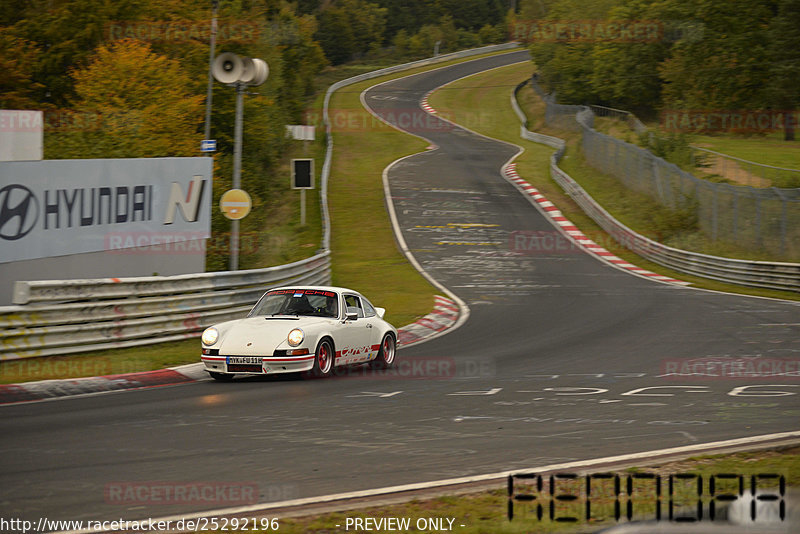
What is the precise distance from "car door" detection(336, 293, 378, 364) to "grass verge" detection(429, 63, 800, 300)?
1502cm

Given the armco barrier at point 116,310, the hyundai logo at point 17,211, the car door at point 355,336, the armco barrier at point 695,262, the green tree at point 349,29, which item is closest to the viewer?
the armco barrier at point 116,310

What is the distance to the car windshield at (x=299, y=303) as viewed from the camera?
13.9 m

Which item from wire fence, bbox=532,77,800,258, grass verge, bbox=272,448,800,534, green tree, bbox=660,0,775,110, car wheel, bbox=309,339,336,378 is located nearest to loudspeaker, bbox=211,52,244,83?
car wheel, bbox=309,339,336,378

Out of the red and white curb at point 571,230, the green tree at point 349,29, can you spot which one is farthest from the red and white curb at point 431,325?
the green tree at point 349,29

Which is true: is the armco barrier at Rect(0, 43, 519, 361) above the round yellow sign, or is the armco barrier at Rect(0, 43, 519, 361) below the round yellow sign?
below

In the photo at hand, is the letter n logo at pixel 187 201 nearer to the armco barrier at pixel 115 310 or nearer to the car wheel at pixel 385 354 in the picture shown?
the armco barrier at pixel 115 310

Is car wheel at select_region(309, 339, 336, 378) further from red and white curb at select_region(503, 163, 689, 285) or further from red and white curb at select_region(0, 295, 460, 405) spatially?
red and white curb at select_region(503, 163, 689, 285)

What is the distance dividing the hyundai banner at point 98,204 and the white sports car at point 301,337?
397 cm

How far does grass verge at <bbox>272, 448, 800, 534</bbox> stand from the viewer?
577cm

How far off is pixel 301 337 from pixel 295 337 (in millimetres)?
81

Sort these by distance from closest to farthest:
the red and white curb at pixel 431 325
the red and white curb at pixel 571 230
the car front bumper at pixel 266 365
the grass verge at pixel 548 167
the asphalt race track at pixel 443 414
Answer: the asphalt race track at pixel 443 414 < the car front bumper at pixel 266 365 < the red and white curb at pixel 431 325 < the red and white curb at pixel 571 230 < the grass verge at pixel 548 167

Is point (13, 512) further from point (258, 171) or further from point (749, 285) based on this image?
point (258, 171)

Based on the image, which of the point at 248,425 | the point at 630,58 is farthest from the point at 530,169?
the point at 248,425

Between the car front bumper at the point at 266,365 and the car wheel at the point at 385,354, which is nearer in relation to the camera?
the car front bumper at the point at 266,365
